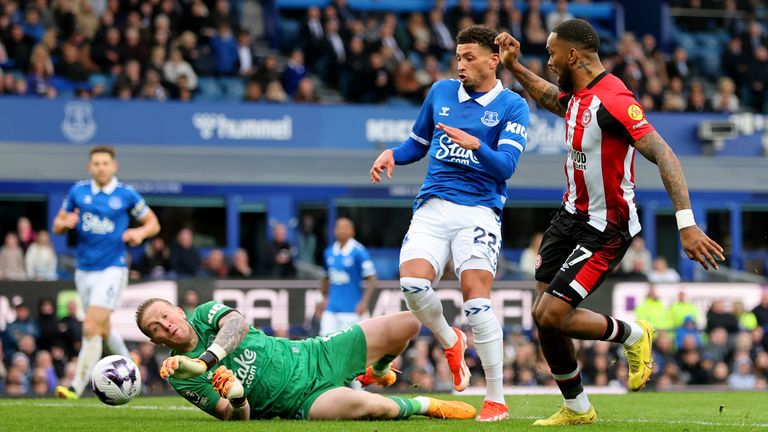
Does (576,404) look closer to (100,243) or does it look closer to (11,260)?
(100,243)

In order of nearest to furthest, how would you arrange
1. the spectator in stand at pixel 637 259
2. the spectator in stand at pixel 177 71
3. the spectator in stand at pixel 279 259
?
the spectator in stand at pixel 279 259, the spectator in stand at pixel 637 259, the spectator in stand at pixel 177 71

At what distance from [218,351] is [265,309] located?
32.0 feet

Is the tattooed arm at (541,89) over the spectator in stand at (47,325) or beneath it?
over

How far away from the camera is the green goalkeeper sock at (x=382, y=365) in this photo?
8.94m

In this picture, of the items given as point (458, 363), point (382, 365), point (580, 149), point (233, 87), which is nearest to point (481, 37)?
point (580, 149)

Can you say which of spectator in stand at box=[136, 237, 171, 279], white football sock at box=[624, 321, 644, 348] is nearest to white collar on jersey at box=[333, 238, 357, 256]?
spectator in stand at box=[136, 237, 171, 279]

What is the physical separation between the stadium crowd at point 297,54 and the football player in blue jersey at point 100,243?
9046 mm

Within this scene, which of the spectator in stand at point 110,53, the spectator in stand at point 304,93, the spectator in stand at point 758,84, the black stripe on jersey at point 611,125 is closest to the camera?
the black stripe on jersey at point 611,125

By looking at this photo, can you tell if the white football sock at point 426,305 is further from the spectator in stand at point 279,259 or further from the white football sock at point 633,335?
the spectator in stand at point 279,259

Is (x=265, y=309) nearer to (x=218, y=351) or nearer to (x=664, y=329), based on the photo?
(x=664, y=329)

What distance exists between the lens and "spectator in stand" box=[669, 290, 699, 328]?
19.2m

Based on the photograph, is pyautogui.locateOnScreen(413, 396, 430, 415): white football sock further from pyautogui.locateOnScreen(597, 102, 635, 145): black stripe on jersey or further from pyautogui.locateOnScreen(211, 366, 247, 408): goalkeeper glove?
pyautogui.locateOnScreen(597, 102, 635, 145): black stripe on jersey

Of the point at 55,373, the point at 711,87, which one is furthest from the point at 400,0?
the point at 55,373

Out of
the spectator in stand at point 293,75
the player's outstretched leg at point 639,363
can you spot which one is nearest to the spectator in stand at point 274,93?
the spectator in stand at point 293,75
